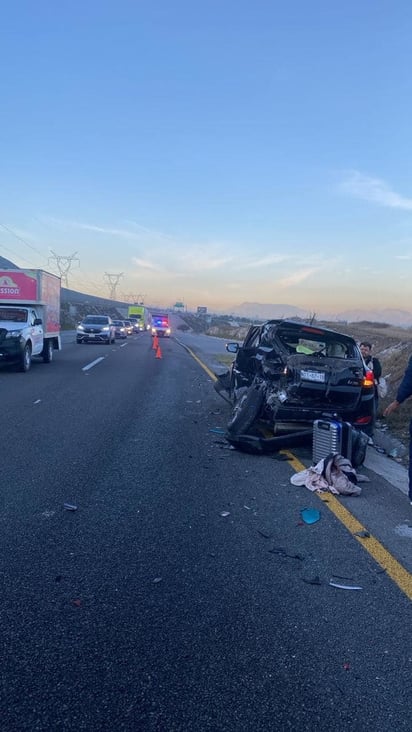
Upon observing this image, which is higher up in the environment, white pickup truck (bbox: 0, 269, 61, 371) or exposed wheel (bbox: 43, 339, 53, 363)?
white pickup truck (bbox: 0, 269, 61, 371)

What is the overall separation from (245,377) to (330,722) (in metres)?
7.76

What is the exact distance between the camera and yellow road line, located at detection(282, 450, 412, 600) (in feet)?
13.3

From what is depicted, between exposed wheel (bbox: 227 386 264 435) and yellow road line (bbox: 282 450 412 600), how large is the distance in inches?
79.3

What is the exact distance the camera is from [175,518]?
Answer: 5062mm

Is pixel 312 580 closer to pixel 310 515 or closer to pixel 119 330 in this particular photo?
pixel 310 515

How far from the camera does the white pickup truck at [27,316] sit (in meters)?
16.2

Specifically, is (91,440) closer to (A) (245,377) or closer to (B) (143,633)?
(A) (245,377)

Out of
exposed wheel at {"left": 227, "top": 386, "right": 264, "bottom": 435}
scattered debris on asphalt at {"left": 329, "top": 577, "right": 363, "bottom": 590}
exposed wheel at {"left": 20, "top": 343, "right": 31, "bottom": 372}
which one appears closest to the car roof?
exposed wheel at {"left": 227, "top": 386, "right": 264, "bottom": 435}

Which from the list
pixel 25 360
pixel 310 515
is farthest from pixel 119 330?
pixel 310 515

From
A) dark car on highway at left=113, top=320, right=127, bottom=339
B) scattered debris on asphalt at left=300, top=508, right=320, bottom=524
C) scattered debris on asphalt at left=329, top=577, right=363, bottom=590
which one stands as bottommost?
dark car on highway at left=113, top=320, right=127, bottom=339

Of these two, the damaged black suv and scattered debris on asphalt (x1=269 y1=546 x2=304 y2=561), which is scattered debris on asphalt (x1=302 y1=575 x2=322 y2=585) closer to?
scattered debris on asphalt (x1=269 y1=546 x2=304 y2=561)

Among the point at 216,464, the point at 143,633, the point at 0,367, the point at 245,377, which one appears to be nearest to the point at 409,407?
the point at 245,377

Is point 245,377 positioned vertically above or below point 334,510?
above

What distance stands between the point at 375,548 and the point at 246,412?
347cm
